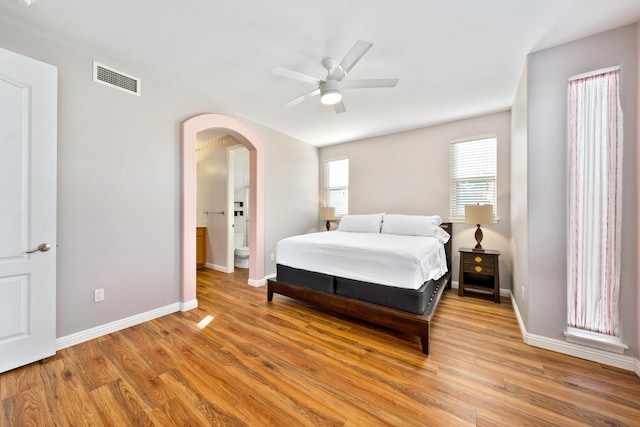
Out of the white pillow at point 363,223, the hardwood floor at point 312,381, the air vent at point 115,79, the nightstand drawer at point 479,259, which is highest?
the air vent at point 115,79

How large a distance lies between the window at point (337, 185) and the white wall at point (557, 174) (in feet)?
10.0

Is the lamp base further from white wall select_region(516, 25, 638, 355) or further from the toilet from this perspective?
the toilet

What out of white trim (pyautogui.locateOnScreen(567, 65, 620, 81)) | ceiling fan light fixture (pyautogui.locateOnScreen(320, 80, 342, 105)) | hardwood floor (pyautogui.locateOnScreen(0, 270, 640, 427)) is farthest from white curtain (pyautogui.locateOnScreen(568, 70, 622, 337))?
ceiling fan light fixture (pyautogui.locateOnScreen(320, 80, 342, 105))

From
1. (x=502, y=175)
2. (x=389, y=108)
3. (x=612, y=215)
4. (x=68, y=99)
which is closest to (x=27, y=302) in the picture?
(x=68, y=99)

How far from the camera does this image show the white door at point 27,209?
170 centimetres

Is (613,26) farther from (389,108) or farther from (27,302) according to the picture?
(27,302)

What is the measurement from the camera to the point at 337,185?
504 cm

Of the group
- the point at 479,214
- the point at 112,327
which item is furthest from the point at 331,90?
the point at 112,327

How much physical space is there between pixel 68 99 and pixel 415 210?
4268 mm

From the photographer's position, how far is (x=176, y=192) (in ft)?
9.12

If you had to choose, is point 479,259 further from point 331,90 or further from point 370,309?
point 331,90

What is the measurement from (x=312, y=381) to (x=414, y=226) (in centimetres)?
247

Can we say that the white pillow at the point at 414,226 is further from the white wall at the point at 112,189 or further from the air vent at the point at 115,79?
the air vent at the point at 115,79

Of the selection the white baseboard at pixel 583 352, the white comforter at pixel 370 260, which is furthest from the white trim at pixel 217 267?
the white baseboard at pixel 583 352
